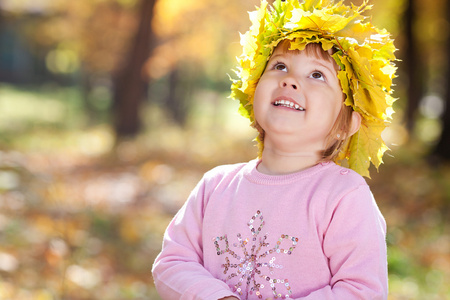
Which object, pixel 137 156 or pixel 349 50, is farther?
pixel 137 156

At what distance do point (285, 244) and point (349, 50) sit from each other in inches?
29.5

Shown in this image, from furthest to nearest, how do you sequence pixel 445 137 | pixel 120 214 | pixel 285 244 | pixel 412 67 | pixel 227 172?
1. pixel 412 67
2. pixel 445 137
3. pixel 120 214
4. pixel 227 172
5. pixel 285 244

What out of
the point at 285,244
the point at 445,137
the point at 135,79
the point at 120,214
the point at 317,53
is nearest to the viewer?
the point at 285,244

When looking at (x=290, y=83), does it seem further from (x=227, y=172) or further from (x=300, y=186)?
(x=227, y=172)

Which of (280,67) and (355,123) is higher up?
(280,67)

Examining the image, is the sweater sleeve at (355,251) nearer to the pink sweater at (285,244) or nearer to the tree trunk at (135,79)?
the pink sweater at (285,244)

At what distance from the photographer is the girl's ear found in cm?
237

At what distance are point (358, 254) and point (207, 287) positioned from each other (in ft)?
1.80

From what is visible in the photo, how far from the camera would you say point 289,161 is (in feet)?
7.78

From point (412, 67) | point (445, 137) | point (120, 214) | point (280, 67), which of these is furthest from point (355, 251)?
point (412, 67)

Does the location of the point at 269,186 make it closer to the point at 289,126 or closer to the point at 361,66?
the point at 289,126

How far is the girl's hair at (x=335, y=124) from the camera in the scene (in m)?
2.32

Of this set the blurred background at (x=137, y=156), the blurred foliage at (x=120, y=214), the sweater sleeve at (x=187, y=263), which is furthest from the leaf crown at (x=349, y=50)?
the blurred foliage at (x=120, y=214)

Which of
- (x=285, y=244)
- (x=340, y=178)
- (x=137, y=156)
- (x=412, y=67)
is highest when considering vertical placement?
(x=340, y=178)
